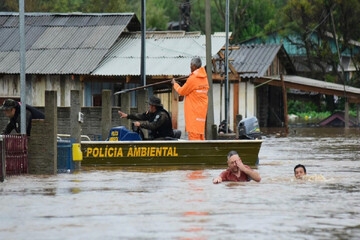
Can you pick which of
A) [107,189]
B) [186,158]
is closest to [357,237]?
[107,189]

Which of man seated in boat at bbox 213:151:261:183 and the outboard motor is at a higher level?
the outboard motor

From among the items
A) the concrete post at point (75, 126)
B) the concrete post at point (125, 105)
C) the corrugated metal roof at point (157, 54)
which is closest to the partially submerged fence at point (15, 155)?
the concrete post at point (75, 126)

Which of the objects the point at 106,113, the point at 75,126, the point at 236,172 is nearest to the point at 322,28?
the point at 106,113

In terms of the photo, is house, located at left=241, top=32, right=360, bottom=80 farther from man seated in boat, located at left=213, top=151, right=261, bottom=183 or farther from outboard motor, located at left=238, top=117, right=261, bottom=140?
man seated in boat, located at left=213, top=151, right=261, bottom=183

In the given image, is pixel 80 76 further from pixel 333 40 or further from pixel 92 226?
pixel 333 40

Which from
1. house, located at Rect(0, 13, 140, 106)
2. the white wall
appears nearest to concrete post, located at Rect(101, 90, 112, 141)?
house, located at Rect(0, 13, 140, 106)

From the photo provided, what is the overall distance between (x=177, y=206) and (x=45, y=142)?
18.7 feet

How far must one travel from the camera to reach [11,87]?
127 feet

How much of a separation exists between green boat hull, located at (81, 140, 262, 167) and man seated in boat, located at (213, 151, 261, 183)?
3.51m

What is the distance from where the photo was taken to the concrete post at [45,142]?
17906 millimetres

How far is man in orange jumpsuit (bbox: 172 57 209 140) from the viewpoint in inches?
808

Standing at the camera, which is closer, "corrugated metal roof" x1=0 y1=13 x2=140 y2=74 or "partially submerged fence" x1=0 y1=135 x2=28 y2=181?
"partially submerged fence" x1=0 y1=135 x2=28 y2=181

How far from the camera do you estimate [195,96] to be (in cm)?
2070

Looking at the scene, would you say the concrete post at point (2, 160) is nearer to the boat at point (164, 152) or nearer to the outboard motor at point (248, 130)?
the boat at point (164, 152)
